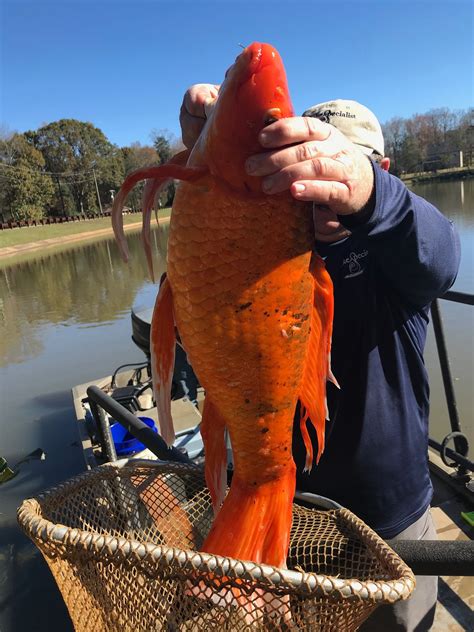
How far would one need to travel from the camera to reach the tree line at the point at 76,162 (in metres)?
49.8

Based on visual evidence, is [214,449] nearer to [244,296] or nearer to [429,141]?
[244,296]

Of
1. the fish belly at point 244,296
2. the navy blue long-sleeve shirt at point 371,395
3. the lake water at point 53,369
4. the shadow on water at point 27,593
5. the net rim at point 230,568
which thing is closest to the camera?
the net rim at point 230,568

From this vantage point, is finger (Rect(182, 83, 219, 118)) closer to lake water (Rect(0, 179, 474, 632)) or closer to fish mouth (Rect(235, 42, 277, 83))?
fish mouth (Rect(235, 42, 277, 83))

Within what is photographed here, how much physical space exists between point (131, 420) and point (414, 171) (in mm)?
83883

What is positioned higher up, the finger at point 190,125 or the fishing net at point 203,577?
the finger at point 190,125

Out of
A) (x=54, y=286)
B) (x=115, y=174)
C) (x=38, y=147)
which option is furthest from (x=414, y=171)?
(x=54, y=286)

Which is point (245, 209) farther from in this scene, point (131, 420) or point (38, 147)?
point (38, 147)

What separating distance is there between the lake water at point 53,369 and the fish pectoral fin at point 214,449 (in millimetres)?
2932

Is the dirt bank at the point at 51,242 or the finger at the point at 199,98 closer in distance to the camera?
the finger at the point at 199,98

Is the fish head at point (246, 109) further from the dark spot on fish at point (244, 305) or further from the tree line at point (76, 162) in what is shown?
the tree line at point (76, 162)

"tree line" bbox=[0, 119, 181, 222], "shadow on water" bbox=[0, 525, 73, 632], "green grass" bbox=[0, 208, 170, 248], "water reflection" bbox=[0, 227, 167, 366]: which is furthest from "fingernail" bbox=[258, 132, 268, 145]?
"tree line" bbox=[0, 119, 181, 222]

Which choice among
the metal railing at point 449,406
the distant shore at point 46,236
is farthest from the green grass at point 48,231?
the metal railing at point 449,406

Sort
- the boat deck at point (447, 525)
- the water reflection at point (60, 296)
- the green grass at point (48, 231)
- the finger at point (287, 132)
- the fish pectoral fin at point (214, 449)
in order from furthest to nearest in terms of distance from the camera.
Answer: the green grass at point (48, 231) < the water reflection at point (60, 296) < the boat deck at point (447, 525) < the fish pectoral fin at point (214, 449) < the finger at point (287, 132)

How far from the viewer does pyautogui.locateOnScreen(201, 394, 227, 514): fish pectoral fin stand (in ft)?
4.11
